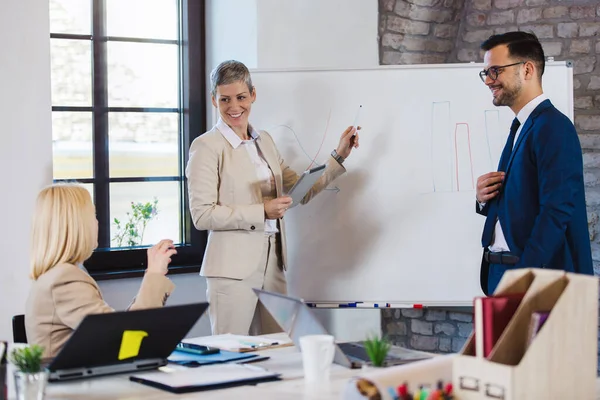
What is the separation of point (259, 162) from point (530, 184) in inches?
44.6

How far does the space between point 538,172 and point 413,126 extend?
936mm

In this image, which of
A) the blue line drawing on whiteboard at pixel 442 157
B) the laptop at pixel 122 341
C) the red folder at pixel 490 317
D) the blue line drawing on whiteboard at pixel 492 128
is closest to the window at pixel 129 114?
the blue line drawing on whiteboard at pixel 442 157

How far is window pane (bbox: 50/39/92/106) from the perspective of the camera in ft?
13.1

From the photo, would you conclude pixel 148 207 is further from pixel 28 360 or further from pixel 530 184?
pixel 28 360

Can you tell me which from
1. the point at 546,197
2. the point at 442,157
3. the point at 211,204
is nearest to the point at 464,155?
the point at 442,157

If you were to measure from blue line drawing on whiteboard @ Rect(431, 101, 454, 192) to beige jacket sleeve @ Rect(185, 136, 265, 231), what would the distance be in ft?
2.91

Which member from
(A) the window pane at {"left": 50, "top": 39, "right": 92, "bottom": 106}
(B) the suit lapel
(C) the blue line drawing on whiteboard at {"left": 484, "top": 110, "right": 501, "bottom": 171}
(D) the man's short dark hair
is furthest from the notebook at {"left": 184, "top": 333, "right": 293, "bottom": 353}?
(A) the window pane at {"left": 50, "top": 39, "right": 92, "bottom": 106}

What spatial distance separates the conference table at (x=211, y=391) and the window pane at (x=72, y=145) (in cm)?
226

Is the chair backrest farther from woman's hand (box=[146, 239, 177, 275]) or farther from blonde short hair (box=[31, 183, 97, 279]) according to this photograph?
woman's hand (box=[146, 239, 177, 275])

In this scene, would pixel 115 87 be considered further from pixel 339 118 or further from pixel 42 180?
pixel 339 118

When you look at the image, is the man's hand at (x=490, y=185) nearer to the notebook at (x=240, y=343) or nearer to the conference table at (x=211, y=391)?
the notebook at (x=240, y=343)

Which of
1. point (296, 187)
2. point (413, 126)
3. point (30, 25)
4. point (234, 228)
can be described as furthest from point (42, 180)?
point (413, 126)

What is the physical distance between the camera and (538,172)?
9.31 ft

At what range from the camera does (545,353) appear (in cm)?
141
